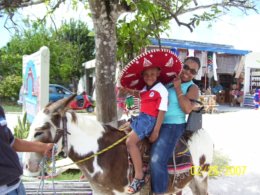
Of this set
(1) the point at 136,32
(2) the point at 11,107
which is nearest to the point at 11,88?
(2) the point at 11,107

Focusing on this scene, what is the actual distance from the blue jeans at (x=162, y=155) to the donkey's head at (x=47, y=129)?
975 mm

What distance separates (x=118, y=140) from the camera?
370 cm

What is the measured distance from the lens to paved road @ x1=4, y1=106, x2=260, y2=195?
6.47 m

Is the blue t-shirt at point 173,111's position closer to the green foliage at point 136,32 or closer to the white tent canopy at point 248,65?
the green foliage at point 136,32

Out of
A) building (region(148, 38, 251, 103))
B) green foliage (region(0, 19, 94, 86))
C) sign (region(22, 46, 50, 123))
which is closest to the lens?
sign (region(22, 46, 50, 123))

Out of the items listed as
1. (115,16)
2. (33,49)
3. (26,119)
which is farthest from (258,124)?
(33,49)

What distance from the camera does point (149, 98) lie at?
3.60 meters

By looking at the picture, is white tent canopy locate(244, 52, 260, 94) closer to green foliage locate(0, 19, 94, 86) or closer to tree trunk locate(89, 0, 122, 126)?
green foliage locate(0, 19, 94, 86)

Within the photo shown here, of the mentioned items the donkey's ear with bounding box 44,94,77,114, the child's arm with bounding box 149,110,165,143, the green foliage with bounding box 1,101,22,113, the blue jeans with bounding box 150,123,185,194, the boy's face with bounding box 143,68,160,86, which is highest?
the boy's face with bounding box 143,68,160,86

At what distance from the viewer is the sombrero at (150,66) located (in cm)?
369

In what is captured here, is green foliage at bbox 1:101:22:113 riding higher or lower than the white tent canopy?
lower

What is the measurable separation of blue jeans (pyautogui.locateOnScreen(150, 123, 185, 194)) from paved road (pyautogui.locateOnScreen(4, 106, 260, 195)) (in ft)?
8.29

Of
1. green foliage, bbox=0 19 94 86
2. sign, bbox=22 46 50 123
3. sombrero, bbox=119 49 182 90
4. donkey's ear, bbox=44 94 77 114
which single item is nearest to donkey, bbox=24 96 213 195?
donkey's ear, bbox=44 94 77 114

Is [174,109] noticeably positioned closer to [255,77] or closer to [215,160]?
[215,160]
